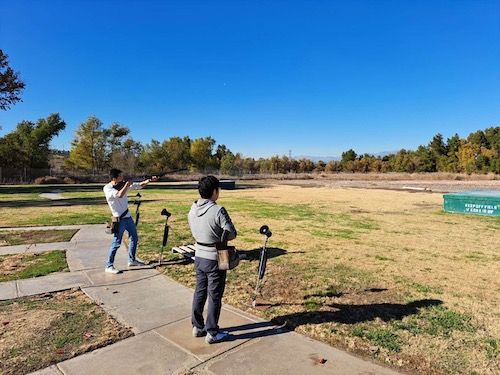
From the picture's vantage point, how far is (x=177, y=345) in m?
3.49

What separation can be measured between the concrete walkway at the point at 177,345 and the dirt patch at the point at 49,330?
0.14 meters

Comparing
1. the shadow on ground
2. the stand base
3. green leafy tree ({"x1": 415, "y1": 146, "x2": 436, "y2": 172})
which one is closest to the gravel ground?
the shadow on ground

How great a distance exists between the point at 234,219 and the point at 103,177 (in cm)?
4487

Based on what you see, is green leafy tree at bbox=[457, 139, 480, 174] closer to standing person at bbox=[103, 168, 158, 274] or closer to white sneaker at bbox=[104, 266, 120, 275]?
standing person at bbox=[103, 168, 158, 274]

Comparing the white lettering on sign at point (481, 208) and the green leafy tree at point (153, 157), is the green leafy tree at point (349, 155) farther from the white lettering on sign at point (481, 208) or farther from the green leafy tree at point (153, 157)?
the white lettering on sign at point (481, 208)

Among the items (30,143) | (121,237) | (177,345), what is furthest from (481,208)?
(30,143)

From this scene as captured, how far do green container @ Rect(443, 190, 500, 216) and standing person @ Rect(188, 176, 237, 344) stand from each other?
1435 centimetres

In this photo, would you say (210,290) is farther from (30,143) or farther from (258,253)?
(30,143)

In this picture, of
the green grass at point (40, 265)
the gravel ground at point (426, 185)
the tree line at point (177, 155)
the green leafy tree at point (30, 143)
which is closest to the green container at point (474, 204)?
the gravel ground at point (426, 185)

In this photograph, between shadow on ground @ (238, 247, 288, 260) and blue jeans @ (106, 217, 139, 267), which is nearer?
blue jeans @ (106, 217, 139, 267)

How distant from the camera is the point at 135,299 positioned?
15.7 ft

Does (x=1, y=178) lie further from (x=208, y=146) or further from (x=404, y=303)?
(x=404, y=303)

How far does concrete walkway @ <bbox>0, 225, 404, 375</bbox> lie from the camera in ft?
10.1

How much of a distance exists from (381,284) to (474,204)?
1162cm
